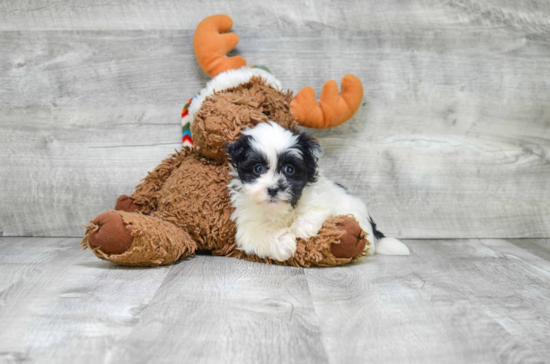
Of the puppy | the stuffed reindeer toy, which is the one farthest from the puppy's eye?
the stuffed reindeer toy

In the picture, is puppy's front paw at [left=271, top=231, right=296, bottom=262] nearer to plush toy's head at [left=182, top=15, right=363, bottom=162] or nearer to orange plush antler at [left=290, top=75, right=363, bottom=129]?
plush toy's head at [left=182, top=15, right=363, bottom=162]

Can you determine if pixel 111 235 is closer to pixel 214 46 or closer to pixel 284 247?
pixel 284 247

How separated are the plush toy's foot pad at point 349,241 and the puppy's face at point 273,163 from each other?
0.18 meters

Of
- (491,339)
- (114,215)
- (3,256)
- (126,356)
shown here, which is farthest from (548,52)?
(3,256)

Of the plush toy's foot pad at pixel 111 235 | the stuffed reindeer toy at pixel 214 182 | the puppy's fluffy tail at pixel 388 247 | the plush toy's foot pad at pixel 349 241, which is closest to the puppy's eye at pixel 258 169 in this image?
the stuffed reindeer toy at pixel 214 182

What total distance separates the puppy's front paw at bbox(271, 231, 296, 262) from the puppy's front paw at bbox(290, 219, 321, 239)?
0.02 meters

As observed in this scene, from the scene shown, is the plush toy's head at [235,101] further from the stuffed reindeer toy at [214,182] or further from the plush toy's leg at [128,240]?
the plush toy's leg at [128,240]

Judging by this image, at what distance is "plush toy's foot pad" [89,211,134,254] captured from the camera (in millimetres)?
1289

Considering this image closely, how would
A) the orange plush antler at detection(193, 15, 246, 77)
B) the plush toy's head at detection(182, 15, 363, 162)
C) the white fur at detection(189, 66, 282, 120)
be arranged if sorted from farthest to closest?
the orange plush antler at detection(193, 15, 246, 77) < the white fur at detection(189, 66, 282, 120) < the plush toy's head at detection(182, 15, 363, 162)

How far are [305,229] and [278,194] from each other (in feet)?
0.63

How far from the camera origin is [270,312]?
105 cm

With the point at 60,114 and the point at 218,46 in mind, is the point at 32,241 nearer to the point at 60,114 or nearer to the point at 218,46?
the point at 60,114

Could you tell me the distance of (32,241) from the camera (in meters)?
1.80

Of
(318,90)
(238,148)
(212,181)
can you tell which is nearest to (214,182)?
(212,181)
